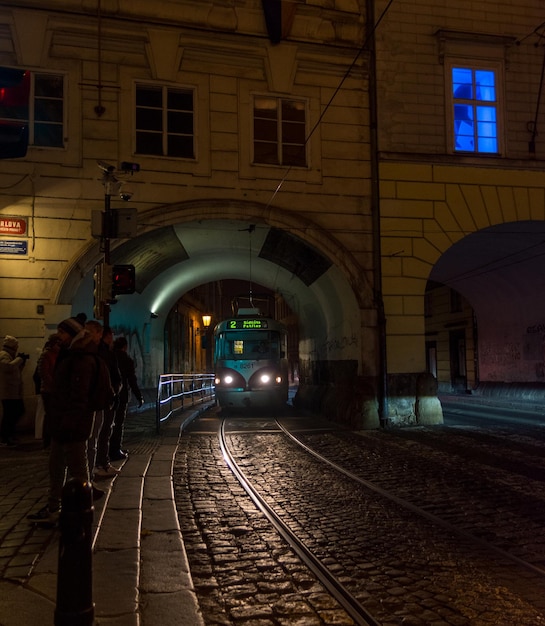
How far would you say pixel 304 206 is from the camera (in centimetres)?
1361

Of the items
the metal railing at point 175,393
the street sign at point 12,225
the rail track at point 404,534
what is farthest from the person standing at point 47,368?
the street sign at point 12,225

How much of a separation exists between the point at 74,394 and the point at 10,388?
570cm

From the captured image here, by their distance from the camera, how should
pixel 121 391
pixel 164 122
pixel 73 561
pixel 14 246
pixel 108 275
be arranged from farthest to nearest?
pixel 164 122 < pixel 14 246 < pixel 108 275 < pixel 121 391 < pixel 73 561

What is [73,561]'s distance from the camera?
2879 mm

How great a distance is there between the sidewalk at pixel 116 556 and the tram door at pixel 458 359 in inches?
803

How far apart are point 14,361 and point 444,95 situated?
448 inches

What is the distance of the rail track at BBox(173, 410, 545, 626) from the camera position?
3689 millimetres

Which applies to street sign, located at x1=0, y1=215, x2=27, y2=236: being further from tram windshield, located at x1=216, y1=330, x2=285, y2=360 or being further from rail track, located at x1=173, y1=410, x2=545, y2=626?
tram windshield, located at x1=216, y1=330, x2=285, y2=360

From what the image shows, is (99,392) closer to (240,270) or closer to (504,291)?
(240,270)

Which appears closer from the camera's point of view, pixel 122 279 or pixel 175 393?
pixel 122 279

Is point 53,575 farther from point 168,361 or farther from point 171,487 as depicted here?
point 168,361

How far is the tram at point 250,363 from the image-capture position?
17.1 m

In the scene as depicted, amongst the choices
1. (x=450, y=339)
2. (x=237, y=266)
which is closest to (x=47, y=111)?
(x=237, y=266)

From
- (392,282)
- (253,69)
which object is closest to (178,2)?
(253,69)
